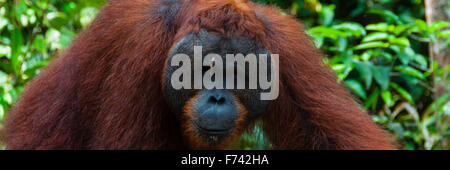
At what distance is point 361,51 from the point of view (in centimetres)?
596

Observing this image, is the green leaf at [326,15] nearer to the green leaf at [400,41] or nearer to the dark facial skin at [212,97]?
the green leaf at [400,41]

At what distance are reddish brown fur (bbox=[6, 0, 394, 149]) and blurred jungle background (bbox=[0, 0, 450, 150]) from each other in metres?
0.75

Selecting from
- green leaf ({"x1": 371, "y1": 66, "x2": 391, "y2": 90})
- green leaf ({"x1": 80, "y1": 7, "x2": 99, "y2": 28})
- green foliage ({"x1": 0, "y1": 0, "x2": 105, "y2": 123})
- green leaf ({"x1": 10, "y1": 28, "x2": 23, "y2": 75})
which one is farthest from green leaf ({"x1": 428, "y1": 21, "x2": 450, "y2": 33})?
green leaf ({"x1": 10, "y1": 28, "x2": 23, "y2": 75})

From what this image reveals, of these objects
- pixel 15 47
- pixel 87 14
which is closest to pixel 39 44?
pixel 15 47

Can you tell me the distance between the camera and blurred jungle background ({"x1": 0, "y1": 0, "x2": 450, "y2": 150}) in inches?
195

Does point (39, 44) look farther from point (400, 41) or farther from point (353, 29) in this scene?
point (400, 41)

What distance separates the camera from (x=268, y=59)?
10.8 ft

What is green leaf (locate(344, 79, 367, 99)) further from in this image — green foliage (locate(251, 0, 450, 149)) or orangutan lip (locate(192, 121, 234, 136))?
orangutan lip (locate(192, 121, 234, 136))

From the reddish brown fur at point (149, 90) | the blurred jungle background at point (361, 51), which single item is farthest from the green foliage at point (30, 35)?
the reddish brown fur at point (149, 90)

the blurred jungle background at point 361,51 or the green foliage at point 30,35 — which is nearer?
the green foliage at point 30,35

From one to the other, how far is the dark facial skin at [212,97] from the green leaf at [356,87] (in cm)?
199

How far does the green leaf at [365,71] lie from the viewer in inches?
195
